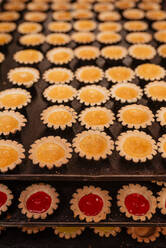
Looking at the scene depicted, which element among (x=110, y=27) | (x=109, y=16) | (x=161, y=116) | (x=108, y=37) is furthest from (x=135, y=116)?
(x=109, y=16)

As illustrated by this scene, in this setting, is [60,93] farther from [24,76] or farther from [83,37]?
[83,37]

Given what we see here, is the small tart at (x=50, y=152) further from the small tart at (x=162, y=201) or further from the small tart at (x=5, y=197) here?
the small tart at (x=162, y=201)

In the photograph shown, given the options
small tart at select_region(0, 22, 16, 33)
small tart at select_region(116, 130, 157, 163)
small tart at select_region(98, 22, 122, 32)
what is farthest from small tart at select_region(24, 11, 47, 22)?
small tart at select_region(116, 130, 157, 163)

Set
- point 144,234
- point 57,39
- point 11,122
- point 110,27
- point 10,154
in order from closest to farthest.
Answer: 1. point 10,154
2. point 11,122
3. point 144,234
4. point 57,39
5. point 110,27

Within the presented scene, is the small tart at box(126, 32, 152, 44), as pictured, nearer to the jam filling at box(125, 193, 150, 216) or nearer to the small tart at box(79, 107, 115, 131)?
the small tart at box(79, 107, 115, 131)

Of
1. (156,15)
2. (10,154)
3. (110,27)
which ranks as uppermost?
(156,15)
